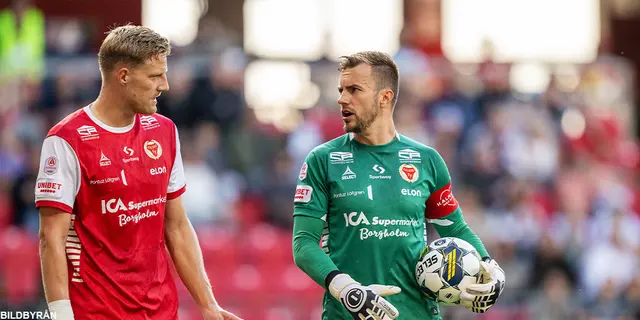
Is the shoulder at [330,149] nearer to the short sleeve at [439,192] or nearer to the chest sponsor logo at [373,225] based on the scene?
the chest sponsor logo at [373,225]

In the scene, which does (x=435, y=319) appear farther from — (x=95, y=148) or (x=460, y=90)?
(x=460, y=90)

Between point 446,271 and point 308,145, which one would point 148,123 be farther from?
point 308,145

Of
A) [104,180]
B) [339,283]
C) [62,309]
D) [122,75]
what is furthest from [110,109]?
[339,283]

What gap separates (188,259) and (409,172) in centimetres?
147

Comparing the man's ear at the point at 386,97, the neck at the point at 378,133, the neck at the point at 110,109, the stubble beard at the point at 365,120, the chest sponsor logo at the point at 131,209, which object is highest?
the neck at the point at 110,109

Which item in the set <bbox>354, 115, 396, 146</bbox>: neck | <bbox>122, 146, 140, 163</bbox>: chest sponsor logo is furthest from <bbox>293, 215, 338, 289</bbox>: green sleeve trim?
<bbox>122, 146, 140, 163</bbox>: chest sponsor logo

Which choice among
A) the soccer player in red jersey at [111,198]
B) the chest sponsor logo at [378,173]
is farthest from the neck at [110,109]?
the chest sponsor logo at [378,173]

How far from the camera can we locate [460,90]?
16891 mm

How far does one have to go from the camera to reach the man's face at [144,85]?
5887 millimetres

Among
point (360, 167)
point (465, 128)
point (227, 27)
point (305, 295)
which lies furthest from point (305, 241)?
point (227, 27)

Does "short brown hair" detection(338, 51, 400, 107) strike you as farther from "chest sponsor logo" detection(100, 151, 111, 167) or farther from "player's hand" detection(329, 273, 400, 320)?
"chest sponsor logo" detection(100, 151, 111, 167)

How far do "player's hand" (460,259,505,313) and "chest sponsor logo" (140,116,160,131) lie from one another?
2073mm

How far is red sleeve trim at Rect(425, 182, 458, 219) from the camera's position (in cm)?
671

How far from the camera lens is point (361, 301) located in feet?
19.4
